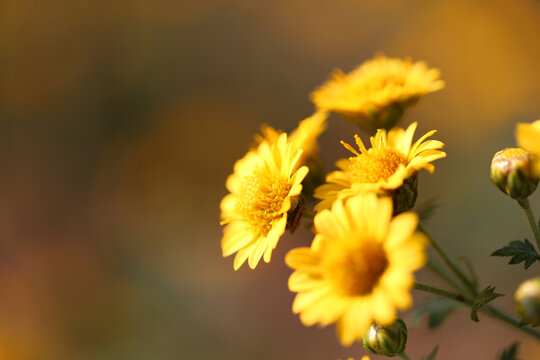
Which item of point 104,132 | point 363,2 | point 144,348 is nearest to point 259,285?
point 144,348

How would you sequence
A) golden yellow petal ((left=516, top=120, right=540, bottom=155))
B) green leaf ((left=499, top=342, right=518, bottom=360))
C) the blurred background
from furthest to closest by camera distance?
the blurred background
green leaf ((left=499, top=342, right=518, bottom=360))
golden yellow petal ((left=516, top=120, right=540, bottom=155))

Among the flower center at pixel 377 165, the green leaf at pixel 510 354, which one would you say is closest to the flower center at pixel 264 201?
the flower center at pixel 377 165

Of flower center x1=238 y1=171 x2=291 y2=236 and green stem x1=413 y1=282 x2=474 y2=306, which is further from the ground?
flower center x1=238 y1=171 x2=291 y2=236

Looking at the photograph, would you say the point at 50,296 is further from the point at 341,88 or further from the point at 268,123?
the point at 341,88

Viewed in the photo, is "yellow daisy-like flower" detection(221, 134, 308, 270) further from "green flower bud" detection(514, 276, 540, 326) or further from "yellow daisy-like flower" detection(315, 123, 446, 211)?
"green flower bud" detection(514, 276, 540, 326)

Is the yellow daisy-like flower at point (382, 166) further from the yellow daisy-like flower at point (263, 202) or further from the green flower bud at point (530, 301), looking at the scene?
the green flower bud at point (530, 301)

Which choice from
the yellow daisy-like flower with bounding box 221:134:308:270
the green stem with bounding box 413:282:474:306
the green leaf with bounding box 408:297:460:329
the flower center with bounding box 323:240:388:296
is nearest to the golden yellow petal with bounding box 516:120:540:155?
the flower center with bounding box 323:240:388:296

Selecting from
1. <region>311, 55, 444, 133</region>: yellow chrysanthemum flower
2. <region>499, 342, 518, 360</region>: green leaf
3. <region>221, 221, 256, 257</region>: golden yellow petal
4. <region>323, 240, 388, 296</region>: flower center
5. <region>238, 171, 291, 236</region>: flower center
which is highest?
<region>311, 55, 444, 133</region>: yellow chrysanthemum flower
